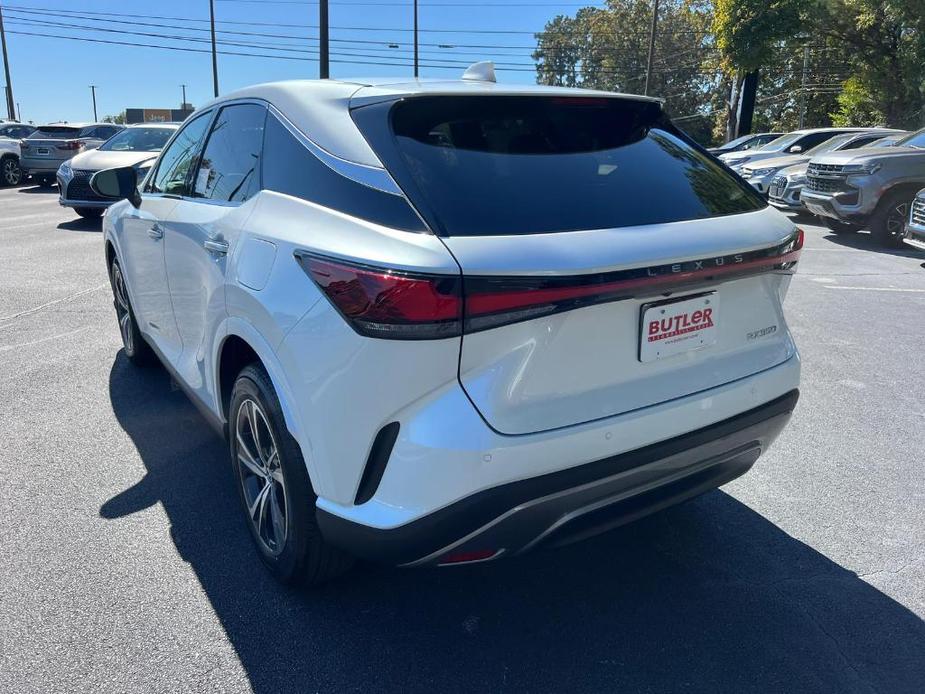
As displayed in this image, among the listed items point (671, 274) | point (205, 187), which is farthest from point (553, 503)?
point (205, 187)

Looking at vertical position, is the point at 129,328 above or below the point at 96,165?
below

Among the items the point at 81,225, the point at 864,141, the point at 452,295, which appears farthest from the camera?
the point at 864,141

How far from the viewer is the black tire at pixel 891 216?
10.6m

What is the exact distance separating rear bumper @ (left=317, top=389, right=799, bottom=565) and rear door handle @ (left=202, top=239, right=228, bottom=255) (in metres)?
1.12

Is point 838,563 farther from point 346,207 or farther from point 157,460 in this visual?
point 157,460

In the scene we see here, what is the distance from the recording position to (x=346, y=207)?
226 cm

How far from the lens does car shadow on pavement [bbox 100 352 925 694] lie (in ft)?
7.69

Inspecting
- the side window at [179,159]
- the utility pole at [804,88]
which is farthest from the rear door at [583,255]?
the utility pole at [804,88]

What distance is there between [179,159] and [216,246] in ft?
4.31

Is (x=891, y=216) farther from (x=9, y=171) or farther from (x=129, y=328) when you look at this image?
(x=9, y=171)

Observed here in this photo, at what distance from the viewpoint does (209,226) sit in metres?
3.03

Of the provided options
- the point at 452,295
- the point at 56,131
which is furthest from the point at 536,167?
Result: the point at 56,131

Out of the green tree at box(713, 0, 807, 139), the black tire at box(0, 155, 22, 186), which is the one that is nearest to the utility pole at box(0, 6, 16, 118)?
the black tire at box(0, 155, 22, 186)

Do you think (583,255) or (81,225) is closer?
(583,255)
